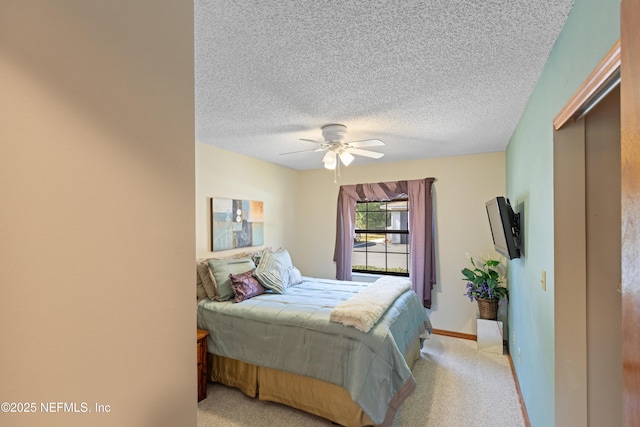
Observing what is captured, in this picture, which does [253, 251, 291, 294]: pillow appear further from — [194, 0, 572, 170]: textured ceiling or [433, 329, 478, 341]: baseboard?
[433, 329, 478, 341]: baseboard

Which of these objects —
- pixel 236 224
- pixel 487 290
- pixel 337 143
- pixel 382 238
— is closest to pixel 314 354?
pixel 337 143

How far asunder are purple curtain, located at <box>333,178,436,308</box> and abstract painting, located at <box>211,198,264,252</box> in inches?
51.3

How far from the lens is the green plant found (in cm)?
331

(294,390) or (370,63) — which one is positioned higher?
(370,63)

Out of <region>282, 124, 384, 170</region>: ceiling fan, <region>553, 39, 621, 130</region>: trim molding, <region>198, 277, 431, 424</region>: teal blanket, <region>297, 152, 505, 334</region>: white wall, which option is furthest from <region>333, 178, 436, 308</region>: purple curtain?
<region>553, 39, 621, 130</region>: trim molding

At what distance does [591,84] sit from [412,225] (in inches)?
123

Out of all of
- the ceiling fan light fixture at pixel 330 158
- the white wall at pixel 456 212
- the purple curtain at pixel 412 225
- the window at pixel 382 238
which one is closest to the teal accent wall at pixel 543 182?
the white wall at pixel 456 212

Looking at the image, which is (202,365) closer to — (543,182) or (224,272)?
(224,272)

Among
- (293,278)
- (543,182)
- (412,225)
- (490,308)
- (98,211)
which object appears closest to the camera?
(98,211)

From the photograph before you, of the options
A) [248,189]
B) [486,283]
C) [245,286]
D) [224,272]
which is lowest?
[486,283]

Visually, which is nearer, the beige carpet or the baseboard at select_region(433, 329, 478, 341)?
the beige carpet

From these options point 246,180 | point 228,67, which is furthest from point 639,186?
point 246,180

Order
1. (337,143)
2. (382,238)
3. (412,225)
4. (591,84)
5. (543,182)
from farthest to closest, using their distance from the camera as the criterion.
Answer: (382,238), (412,225), (337,143), (543,182), (591,84)

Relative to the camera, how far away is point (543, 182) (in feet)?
5.18
